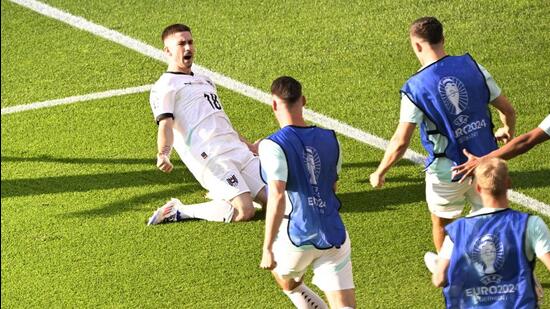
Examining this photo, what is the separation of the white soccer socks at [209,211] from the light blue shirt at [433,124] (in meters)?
2.27

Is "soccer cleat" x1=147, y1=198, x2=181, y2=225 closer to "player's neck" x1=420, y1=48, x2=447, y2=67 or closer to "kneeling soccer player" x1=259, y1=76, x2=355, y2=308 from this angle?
"kneeling soccer player" x1=259, y1=76, x2=355, y2=308

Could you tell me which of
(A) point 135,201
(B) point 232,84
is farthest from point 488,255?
(B) point 232,84

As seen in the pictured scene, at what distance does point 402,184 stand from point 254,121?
77.3 inches

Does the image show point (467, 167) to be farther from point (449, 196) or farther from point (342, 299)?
point (342, 299)

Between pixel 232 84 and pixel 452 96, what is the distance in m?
4.83

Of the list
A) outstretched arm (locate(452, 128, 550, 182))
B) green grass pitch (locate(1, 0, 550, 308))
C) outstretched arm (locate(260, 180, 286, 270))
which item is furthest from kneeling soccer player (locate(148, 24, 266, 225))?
outstretched arm (locate(260, 180, 286, 270))

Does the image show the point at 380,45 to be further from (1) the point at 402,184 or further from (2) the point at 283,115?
(2) the point at 283,115

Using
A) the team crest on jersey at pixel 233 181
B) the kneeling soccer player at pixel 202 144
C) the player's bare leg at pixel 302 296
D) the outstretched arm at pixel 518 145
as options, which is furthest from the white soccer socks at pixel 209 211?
the outstretched arm at pixel 518 145

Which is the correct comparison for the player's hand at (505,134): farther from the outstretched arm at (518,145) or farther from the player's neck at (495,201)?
the player's neck at (495,201)

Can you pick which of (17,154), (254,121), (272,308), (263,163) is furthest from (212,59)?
(263,163)

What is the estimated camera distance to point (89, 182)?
11.8 m

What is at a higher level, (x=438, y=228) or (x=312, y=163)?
(x=312, y=163)

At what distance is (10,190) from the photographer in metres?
11.7

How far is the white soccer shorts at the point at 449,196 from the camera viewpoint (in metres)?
9.31
